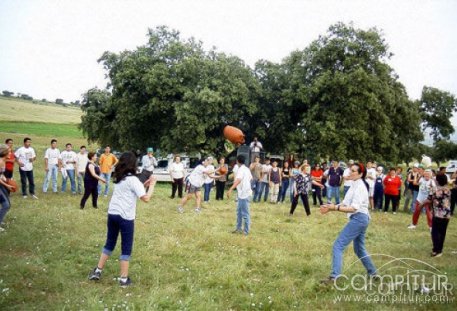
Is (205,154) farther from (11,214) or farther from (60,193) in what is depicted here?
(11,214)

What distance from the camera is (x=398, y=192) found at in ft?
52.5

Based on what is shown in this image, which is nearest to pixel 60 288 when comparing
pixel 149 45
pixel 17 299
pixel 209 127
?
pixel 17 299

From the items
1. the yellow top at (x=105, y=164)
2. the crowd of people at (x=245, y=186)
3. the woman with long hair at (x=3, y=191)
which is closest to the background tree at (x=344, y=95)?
the crowd of people at (x=245, y=186)

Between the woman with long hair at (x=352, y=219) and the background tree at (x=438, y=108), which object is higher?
the background tree at (x=438, y=108)

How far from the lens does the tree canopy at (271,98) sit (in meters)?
24.3

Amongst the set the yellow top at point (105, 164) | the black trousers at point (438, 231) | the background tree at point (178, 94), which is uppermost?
the background tree at point (178, 94)

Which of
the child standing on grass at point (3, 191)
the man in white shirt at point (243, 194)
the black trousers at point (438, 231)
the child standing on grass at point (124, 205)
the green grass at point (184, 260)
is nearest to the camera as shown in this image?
the green grass at point (184, 260)

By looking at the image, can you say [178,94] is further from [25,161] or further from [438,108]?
[438,108]

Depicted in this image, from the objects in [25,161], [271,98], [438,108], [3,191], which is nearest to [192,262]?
[3,191]

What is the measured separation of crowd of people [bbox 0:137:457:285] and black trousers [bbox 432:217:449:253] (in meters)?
0.02

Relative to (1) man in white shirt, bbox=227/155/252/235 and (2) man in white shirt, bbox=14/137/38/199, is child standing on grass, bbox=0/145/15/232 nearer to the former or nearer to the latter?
(1) man in white shirt, bbox=227/155/252/235

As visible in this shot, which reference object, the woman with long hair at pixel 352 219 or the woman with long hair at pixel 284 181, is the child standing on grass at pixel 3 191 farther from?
the woman with long hair at pixel 284 181

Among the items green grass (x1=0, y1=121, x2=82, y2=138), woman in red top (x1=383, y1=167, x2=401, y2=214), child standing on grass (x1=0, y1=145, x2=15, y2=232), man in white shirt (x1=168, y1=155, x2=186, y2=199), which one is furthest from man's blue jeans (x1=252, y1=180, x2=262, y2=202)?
green grass (x1=0, y1=121, x2=82, y2=138)

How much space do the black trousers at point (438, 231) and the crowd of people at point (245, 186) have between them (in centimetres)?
2
